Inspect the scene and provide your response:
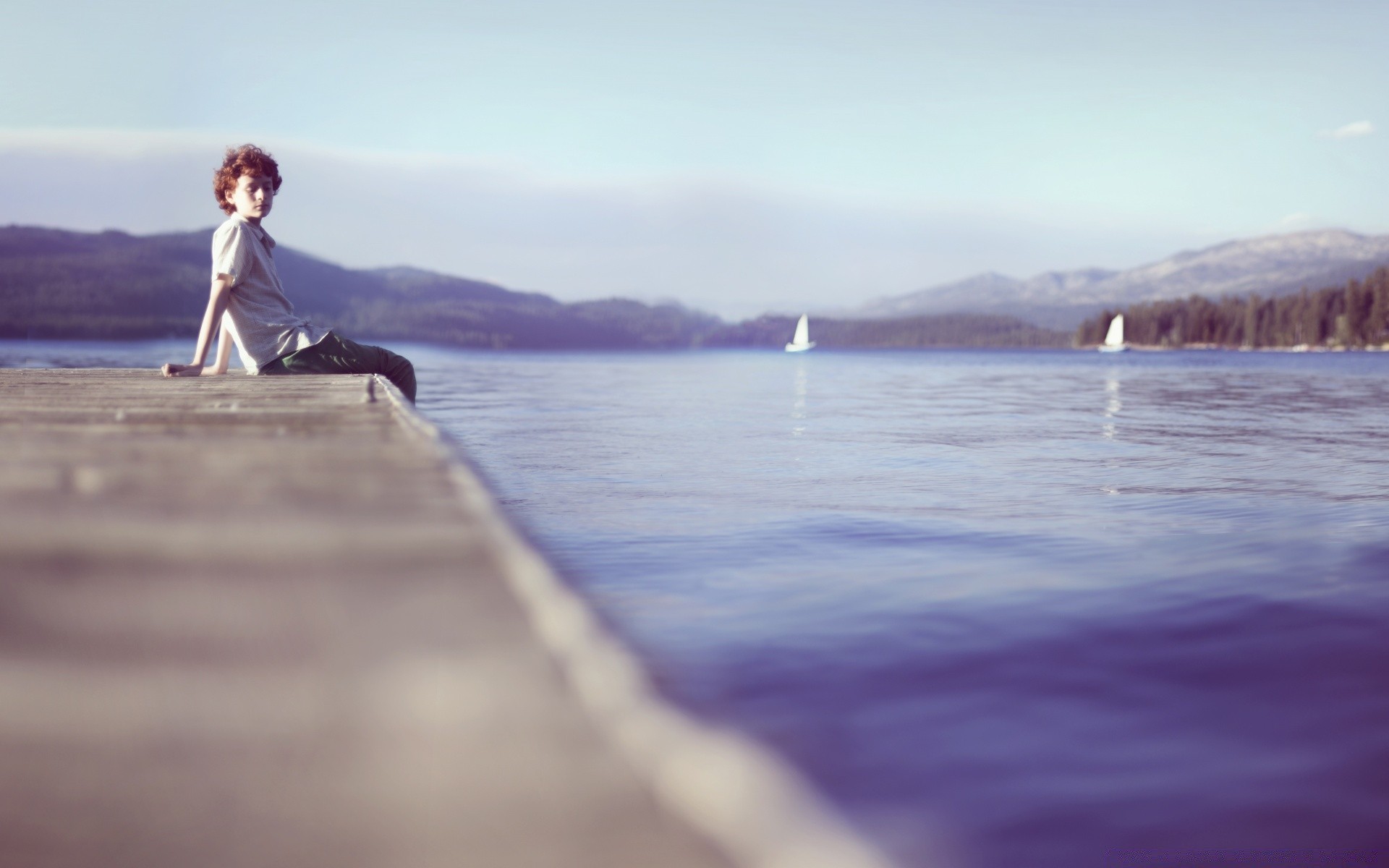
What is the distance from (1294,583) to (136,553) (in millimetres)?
6004

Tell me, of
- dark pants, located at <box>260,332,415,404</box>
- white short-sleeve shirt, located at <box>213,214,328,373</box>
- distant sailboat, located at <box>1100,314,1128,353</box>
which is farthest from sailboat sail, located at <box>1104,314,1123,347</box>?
white short-sleeve shirt, located at <box>213,214,328,373</box>

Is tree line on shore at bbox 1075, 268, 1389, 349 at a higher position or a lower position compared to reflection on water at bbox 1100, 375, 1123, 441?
higher

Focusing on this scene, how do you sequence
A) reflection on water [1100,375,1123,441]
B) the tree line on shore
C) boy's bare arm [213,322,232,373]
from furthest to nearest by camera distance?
1. the tree line on shore
2. reflection on water [1100,375,1123,441]
3. boy's bare arm [213,322,232,373]

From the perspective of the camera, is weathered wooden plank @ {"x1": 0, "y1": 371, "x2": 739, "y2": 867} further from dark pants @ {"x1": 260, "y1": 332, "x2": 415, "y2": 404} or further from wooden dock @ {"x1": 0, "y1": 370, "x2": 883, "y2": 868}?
dark pants @ {"x1": 260, "y1": 332, "x2": 415, "y2": 404}

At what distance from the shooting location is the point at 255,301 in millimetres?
8055

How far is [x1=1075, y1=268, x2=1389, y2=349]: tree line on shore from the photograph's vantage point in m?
140

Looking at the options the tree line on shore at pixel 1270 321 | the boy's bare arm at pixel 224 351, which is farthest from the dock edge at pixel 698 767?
the tree line on shore at pixel 1270 321

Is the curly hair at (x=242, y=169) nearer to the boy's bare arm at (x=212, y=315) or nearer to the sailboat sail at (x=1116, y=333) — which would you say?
the boy's bare arm at (x=212, y=315)

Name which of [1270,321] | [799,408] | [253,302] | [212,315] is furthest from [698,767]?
[1270,321]

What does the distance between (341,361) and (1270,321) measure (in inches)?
7033

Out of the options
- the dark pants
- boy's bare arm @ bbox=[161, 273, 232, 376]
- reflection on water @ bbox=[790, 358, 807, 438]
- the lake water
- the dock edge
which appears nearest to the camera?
the dock edge

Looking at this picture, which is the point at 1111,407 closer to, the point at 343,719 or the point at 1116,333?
the point at 343,719

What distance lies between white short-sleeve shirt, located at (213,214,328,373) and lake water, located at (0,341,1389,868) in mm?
2300

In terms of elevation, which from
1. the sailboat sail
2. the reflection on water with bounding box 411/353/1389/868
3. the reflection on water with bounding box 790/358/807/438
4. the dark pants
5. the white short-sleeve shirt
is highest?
the sailboat sail
